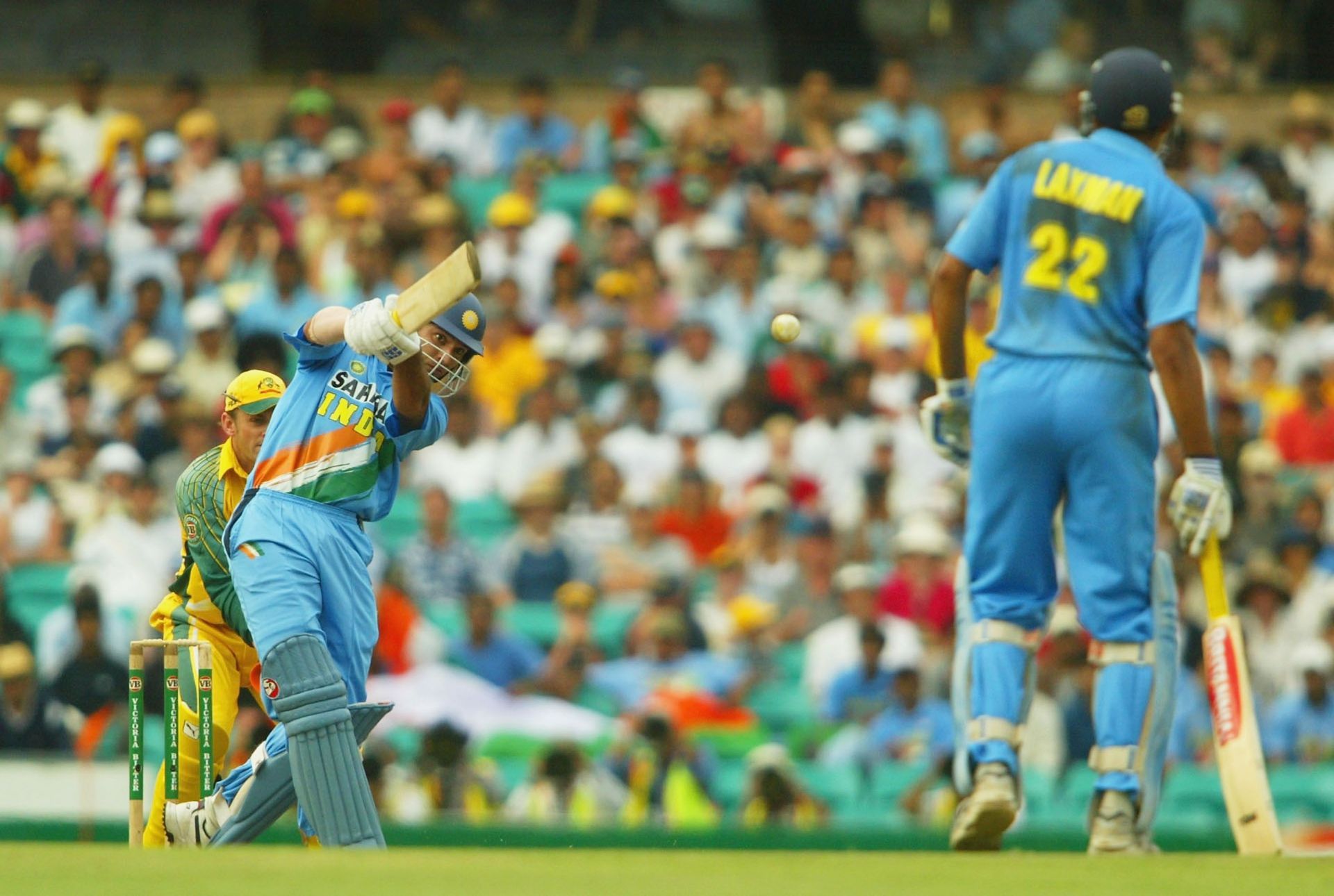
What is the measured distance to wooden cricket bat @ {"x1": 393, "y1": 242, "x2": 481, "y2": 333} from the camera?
6410mm

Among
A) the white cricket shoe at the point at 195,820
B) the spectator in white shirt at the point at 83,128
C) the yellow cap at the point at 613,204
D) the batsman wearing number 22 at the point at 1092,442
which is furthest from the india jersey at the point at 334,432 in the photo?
the spectator in white shirt at the point at 83,128

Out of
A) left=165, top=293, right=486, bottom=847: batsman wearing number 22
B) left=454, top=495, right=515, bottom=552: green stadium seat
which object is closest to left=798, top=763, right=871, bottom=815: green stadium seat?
left=454, top=495, right=515, bottom=552: green stadium seat

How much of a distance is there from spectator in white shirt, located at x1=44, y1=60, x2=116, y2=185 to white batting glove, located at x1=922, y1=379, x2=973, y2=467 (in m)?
10.7

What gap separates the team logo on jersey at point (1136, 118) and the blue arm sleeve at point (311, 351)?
8.48 feet

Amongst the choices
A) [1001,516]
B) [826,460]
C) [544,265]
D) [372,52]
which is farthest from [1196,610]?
[372,52]

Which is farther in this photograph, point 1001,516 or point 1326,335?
point 1326,335

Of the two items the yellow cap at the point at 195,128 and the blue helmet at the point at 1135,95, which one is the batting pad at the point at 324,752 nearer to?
the blue helmet at the point at 1135,95

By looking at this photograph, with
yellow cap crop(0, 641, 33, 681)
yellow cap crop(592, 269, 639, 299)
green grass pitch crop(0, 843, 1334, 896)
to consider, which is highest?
yellow cap crop(592, 269, 639, 299)

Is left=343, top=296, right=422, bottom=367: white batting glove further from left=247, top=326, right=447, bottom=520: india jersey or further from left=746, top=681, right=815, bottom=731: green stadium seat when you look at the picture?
left=746, top=681, right=815, bottom=731: green stadium seat

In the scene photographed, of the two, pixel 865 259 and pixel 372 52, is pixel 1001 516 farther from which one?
pixel 372 52

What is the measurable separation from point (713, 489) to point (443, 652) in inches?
83.6

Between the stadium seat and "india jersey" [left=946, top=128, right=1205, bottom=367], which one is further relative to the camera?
the stadium seat

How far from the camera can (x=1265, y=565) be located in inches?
498

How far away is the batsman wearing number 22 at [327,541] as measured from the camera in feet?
21.1
